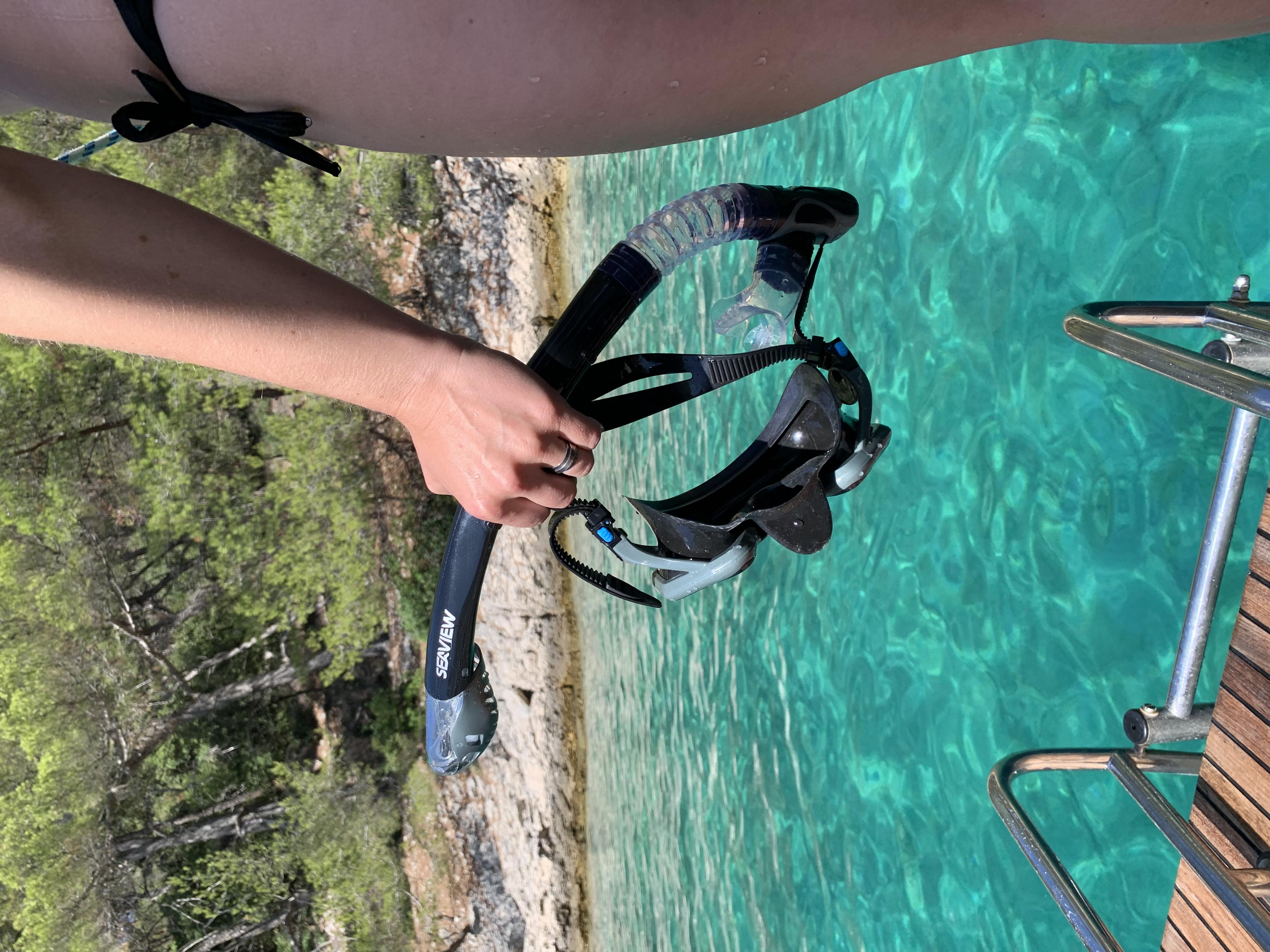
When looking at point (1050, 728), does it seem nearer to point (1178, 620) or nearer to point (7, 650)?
point (1178, 620)

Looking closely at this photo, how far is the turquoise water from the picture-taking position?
1.63 metres

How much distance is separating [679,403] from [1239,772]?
30.6 inches

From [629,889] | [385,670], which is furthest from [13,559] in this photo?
[629,889]

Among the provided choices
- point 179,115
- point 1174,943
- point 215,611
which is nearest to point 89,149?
point 179,115

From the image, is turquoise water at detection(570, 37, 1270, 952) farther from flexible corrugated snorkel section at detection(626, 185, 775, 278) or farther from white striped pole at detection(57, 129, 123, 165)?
white striped pole at detection(57, 129, 123, 165)

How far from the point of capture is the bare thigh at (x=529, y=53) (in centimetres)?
80

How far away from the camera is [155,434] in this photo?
27.5 ft

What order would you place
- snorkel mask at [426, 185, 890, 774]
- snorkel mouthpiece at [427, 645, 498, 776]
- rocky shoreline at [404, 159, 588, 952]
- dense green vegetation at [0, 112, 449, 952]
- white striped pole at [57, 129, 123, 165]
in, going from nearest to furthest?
snorkel mask at [426, 185, 890, 774] → snorkel mouthpiece at [427, 645, 498, 776] → white striped pole at [57, 129, 123, 165] → rocky shoreline at [404, 159, 588, 952] → dense green vegetation at [0, 112, 449, 952]

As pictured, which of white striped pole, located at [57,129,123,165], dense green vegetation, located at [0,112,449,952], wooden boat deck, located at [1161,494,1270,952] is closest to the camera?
wooden boat deck, located at [1161,494,1270,952]

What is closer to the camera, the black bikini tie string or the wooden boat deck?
the black bikini tie string

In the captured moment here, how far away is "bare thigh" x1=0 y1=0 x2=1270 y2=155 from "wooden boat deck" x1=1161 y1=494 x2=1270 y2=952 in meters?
0.61

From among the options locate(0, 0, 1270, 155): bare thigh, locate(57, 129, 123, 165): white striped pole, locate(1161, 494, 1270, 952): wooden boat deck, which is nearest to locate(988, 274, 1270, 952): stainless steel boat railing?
locate(1161, 494, 1270, 952): wooden boat deck

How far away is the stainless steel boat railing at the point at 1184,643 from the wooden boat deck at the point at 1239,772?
0.13 feet

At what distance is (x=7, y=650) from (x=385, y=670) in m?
3.28
